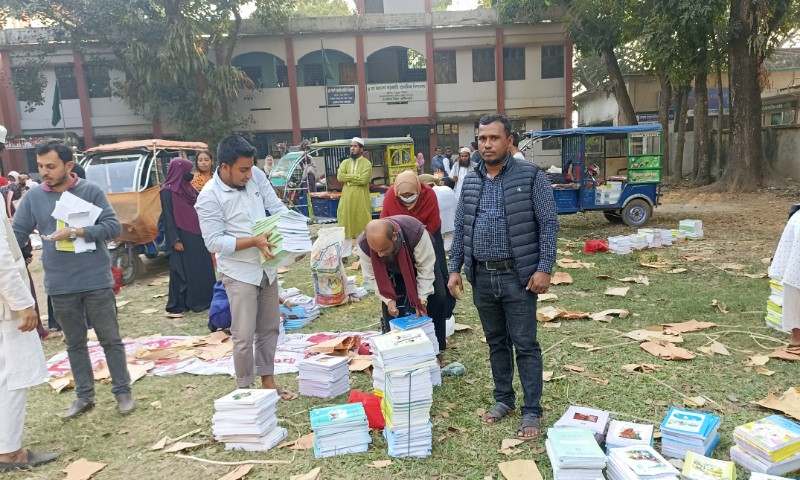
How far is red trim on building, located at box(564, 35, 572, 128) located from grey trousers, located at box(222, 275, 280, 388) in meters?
21.2

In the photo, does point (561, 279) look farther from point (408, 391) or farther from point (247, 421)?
point (247, 421)

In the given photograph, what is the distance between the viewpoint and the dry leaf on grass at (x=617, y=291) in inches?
241

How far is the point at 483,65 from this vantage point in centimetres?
2245

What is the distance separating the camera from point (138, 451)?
344 centimetres

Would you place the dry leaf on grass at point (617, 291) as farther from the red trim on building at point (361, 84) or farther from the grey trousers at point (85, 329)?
the red trim on building at point (361, 84)

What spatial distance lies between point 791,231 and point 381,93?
19724 millimetres

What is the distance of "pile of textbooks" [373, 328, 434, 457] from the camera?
302 centimetres

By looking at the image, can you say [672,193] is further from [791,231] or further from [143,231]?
[143,231]

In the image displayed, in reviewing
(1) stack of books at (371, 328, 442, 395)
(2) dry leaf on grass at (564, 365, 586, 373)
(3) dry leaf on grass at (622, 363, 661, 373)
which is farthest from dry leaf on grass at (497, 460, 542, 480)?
(3) dry leaf on grass at (622, 363, 661, 373)

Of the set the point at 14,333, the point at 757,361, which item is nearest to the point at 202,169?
the point at 14,333

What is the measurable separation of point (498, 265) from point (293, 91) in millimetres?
20523

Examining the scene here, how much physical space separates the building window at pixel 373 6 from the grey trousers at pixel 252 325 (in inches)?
864

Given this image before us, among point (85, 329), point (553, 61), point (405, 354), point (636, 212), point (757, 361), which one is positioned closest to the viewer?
point (405, 354)

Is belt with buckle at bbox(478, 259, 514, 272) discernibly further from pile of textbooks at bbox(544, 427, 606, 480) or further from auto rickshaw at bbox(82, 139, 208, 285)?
auto rickshaw at bbox(82, 139, 208, 285)
